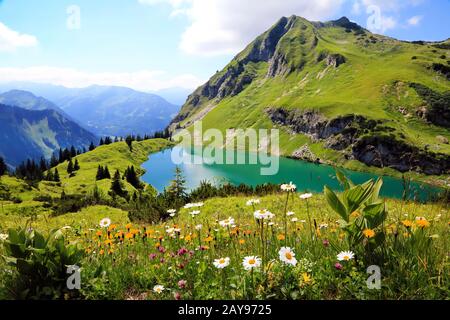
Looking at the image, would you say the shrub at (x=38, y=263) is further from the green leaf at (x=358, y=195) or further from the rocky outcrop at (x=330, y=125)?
the rocky outcrop at (x=330, y=125)

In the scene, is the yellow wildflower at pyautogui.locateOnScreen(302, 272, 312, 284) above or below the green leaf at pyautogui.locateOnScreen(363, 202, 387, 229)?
below

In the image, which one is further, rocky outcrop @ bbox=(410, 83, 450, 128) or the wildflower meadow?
rocky outcrop @ bbox=(410, 83, 450, 128)

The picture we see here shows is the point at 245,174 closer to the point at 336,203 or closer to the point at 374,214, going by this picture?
the point at 336,203

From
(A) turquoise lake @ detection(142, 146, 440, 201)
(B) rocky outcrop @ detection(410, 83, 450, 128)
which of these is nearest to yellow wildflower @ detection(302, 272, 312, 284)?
(A) turquoise lake @ detection(142, 146, 440, 201)

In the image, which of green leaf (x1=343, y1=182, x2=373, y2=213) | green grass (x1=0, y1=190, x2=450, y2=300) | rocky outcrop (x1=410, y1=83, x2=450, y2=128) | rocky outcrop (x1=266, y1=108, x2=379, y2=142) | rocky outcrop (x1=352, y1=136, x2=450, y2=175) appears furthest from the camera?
rocky outcrop (x1=266, y1=108, x2=379, y2=142)

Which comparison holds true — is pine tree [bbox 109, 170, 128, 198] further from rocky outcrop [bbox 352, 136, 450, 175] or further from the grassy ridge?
rocky outcrop [bbox 352, 136, 450, 175]

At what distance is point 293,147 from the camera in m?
190

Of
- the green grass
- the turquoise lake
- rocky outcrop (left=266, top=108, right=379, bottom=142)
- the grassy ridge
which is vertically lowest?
the turquoise lake

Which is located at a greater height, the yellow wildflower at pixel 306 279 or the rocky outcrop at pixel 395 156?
the yellow wildflower at pixel 306 279

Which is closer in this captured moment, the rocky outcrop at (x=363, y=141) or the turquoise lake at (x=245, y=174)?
the turquoise lake at (x=245, y=174)

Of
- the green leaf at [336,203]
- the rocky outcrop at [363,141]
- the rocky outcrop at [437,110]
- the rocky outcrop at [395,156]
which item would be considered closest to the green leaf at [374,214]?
the green leaf at [336,203]
